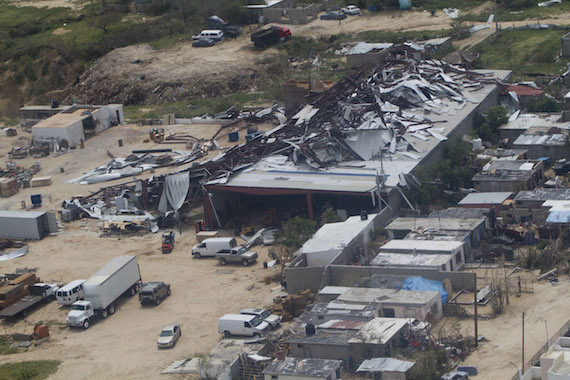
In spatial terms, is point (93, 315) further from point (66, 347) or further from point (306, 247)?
point (306, 247)

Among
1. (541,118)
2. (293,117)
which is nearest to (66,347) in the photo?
(293,117)

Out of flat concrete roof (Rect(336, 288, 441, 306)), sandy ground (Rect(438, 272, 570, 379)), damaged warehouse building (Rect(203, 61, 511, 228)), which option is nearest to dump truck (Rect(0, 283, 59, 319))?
damaged warehouse building (Rect(203, 61, 511, 228))

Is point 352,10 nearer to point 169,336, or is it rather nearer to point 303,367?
point 169,336

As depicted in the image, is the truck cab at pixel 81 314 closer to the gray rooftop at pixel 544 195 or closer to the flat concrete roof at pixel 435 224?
the flat concrete roof at pixel 435 224

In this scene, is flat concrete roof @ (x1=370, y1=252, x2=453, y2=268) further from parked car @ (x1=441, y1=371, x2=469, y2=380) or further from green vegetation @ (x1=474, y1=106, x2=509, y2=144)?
green vegetation @ (x1=474, y1=106, x2=509, y2=144)

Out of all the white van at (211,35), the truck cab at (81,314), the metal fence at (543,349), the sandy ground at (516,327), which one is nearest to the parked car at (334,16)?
the white van at (211,35)

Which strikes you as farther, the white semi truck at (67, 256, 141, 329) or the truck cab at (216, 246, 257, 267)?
the truck cab at (216, 246, 257, 267)
